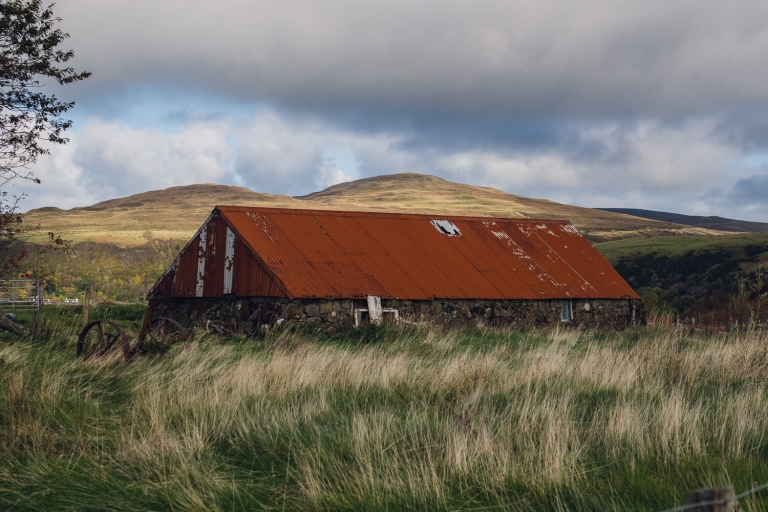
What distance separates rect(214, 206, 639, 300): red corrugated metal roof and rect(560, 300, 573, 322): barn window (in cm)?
38

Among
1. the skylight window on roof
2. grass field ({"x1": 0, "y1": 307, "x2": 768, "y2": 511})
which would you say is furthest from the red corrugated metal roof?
grass field ({"x1": 0, "y1": 307, "x2": 768, "y2": 511})

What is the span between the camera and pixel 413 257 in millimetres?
24203

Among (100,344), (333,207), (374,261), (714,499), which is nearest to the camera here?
(714,499)

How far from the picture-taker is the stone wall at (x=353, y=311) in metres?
20.1

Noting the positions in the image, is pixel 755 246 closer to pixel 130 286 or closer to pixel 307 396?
pixel 130 286

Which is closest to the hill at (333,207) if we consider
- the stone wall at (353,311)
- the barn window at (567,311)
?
the stone wall at (353,311)

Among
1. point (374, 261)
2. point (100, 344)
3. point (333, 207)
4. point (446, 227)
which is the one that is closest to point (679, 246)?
point (446, 227)

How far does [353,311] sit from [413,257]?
13.6 ft

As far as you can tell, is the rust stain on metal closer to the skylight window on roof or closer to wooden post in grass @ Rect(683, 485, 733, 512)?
the skylight window on roof

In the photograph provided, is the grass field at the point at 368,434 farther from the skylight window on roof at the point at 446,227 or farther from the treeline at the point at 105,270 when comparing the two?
the treeline at the point at 105,270

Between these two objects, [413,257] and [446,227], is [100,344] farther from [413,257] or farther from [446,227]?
[446,227]

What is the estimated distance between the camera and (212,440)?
7566 millimetres

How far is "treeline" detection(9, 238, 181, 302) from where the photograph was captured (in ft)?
212

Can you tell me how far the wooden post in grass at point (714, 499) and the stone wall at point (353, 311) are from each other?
16135 mm
